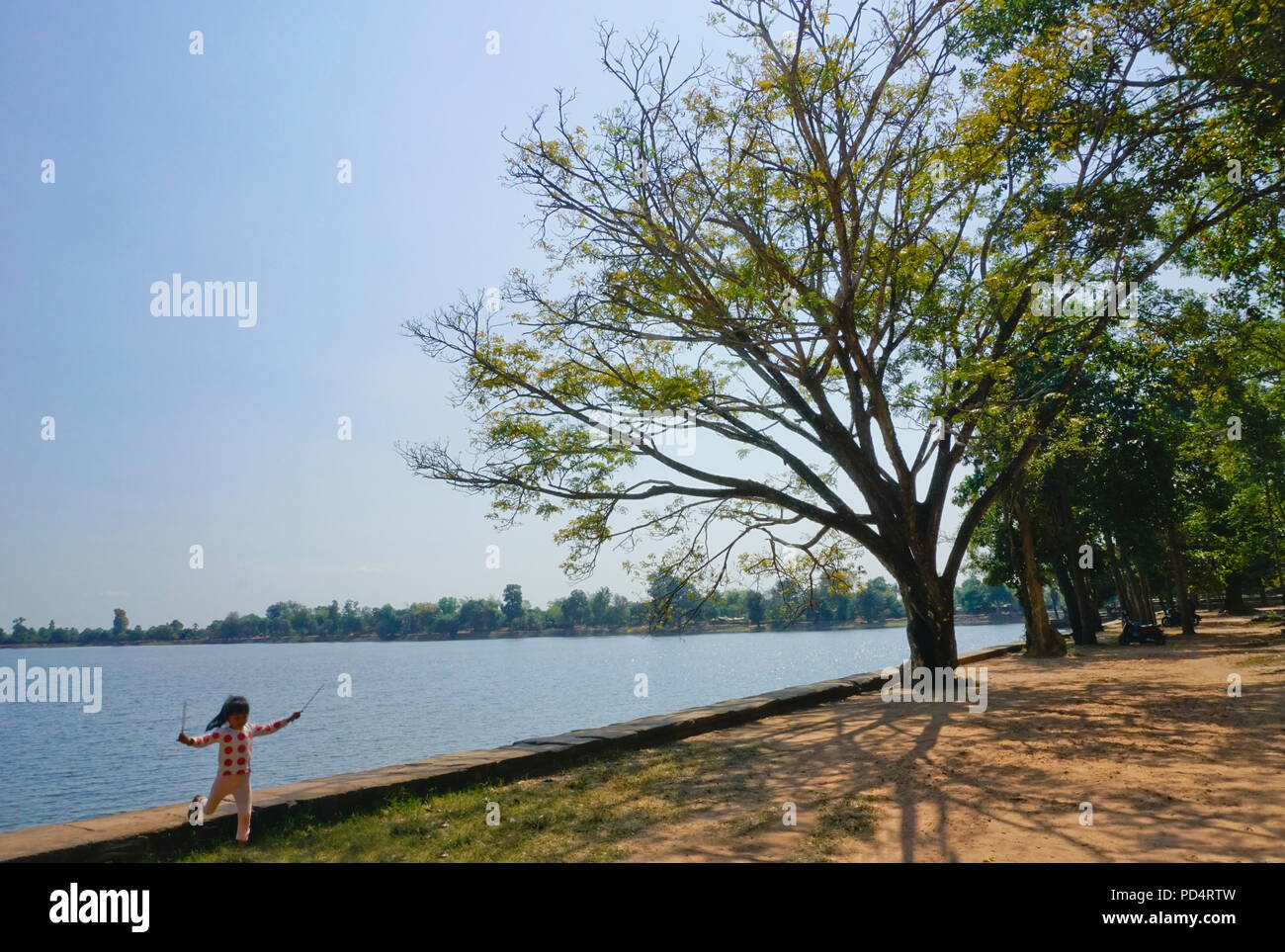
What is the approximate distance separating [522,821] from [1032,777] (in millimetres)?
4583

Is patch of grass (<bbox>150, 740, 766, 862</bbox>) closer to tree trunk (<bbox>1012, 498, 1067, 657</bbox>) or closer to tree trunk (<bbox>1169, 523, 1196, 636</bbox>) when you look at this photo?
tree trunk (<bbox>1012, 498, 1067, 657</bbox>)

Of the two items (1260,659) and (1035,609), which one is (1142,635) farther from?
(1260,659)

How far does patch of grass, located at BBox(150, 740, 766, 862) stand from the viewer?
5777mm

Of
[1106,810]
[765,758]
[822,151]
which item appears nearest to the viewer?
[1106,810]

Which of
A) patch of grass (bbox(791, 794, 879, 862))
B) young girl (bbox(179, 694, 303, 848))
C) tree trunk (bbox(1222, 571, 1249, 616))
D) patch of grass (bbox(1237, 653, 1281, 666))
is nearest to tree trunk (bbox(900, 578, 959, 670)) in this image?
patch of grass (bbox(1237, 653, 1281, 666))

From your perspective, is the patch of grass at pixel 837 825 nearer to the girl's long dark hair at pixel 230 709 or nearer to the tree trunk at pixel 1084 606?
the girl's long dark hair at pixel 230 709

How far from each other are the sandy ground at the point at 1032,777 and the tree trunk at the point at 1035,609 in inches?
376

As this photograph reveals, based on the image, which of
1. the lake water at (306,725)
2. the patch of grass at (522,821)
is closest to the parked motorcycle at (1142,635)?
the lake water at (306,725)

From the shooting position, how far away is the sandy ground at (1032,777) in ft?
18.1

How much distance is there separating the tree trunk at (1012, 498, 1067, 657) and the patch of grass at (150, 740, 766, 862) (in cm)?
1833

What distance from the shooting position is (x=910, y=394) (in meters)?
15.7
